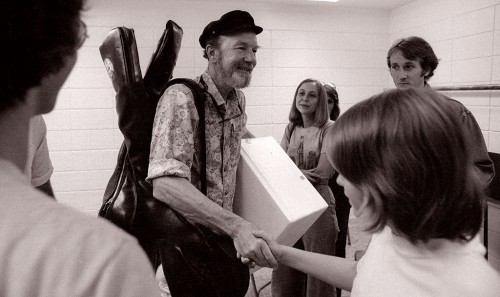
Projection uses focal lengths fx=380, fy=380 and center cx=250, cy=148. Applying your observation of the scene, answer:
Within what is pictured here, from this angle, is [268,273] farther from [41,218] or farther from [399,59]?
[41,218]

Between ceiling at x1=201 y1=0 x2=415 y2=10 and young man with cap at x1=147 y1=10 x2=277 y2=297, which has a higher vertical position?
ceiling at x1=201 y1=0 x2=415 y2=10

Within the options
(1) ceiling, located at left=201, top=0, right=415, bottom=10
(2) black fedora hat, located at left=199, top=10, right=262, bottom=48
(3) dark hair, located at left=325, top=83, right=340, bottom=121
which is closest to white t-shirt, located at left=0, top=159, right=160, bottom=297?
(2) black fedora hat, located at left=199, top=10, right=262, bottom=48

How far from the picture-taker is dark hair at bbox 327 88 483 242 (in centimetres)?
70

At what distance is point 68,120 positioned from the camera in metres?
3.64

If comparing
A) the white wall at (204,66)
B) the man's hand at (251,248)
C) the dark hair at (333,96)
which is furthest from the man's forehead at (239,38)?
the white wall at (204,66)

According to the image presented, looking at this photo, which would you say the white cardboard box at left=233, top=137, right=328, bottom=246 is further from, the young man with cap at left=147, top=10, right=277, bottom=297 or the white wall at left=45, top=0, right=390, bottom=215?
the white wall at left=45, top=0, right=390, bottom=215

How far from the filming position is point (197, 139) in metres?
1.33

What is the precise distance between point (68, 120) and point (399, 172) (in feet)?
11.7

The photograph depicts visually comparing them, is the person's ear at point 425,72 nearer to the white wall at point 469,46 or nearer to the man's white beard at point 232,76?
the man's white beard at point 232,76

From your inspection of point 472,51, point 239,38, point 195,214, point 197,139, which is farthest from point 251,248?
point 472,51

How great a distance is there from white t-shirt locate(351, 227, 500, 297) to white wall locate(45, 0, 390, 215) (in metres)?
3.26

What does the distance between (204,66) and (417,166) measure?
3298mm

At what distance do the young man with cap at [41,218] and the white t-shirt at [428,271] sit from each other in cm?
56

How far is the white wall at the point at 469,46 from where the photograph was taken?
305cm
